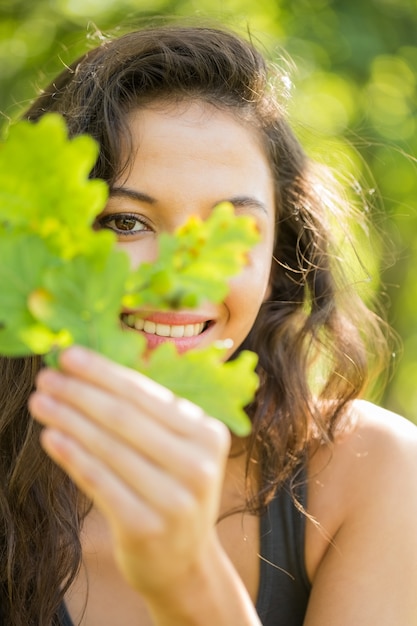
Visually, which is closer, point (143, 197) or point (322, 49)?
point (143, 197)

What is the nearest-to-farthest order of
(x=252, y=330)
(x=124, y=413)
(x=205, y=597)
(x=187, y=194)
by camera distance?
(x=124, y=413)
(x=205, y=597)
(x=187, y=194)
(x=252, y=330)

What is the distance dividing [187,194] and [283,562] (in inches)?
33.8

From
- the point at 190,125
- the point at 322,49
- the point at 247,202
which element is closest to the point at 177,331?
the point at 247,202

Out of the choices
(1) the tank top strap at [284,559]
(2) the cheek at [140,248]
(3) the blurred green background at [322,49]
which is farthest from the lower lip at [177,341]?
(3) the blurred green background at [322,49]

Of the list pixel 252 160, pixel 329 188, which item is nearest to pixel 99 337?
pixel 252 160

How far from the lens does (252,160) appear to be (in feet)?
5.34

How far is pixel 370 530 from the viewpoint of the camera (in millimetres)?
1740

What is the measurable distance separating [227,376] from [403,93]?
199 inches

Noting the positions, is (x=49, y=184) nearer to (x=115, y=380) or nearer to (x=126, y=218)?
(x=115, y=380)

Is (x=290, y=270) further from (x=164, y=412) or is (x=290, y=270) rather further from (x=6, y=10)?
(x=6, y=10)

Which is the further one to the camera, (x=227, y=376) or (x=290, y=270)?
(x=290, y=270)

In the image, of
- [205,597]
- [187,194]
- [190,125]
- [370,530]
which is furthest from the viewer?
[370,530]

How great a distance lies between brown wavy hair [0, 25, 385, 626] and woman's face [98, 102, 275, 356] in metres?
0.05

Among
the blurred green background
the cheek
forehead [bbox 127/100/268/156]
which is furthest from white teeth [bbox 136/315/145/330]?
the blurred green background
